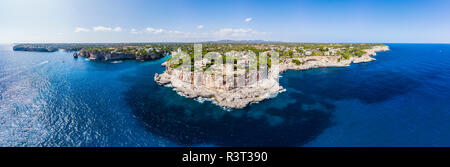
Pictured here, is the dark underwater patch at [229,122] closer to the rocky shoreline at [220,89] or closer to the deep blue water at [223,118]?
the deep blue water at [223,118]

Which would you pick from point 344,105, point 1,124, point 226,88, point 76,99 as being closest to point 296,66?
point 344,105

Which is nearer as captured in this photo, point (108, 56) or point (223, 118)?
point (223, 118)

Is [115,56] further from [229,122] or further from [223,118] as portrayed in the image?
[229,122]

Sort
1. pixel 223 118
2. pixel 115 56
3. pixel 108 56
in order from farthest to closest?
1. pixel 115 56
2. pixel 108 56
3. pixel 223 118

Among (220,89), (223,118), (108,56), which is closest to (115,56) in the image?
(108,56)

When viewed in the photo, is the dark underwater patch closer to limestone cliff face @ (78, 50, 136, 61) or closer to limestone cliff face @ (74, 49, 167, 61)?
limestone cliff face @ (74, 49, 167, 61)

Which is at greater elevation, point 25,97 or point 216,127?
point 25,97

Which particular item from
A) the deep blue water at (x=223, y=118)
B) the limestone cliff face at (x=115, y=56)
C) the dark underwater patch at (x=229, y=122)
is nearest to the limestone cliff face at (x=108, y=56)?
the limestone cliff face at (x=115, y=56)

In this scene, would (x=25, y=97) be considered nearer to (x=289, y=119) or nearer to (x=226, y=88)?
(x=226, y=88)
